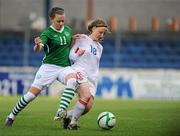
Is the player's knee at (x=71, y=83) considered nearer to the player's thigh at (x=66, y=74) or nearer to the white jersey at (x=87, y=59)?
the player's thigh at (x=66, y=74)

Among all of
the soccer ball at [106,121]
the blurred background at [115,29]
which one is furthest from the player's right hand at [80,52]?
the blurred background at [115,29]

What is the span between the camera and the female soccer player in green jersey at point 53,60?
35.1 ft

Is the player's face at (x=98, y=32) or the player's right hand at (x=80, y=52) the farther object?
the player's face at (x=98, y=32)

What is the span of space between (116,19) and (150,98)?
606 centimetres

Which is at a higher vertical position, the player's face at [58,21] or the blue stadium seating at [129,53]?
the player's face at [58,21]

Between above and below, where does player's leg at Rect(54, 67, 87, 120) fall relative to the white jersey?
below

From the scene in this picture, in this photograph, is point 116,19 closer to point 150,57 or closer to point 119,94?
point 150,57

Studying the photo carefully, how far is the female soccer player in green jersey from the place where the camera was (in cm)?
1070

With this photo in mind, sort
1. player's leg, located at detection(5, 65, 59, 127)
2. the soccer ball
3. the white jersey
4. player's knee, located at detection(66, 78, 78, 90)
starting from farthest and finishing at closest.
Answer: the white jersey → player's leg, located at detection(5, 65, 59, 127) → the soccer ball → player's knee, located at detection(66, 78, 78, 90)

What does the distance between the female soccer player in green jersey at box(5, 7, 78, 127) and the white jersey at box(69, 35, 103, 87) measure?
0.42ft

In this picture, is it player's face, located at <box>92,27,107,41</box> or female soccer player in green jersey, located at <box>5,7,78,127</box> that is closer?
female soccer player in green jersey, located at <box>5,7,78,127</box>

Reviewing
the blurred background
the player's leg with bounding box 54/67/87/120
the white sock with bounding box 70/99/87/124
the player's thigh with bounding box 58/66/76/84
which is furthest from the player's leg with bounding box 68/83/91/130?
the blurred background

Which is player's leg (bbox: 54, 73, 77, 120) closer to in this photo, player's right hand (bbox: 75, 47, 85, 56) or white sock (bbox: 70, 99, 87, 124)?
white sock (bbox: 70, 99, 87, 124)

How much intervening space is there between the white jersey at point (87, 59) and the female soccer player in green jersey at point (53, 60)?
0.13m
